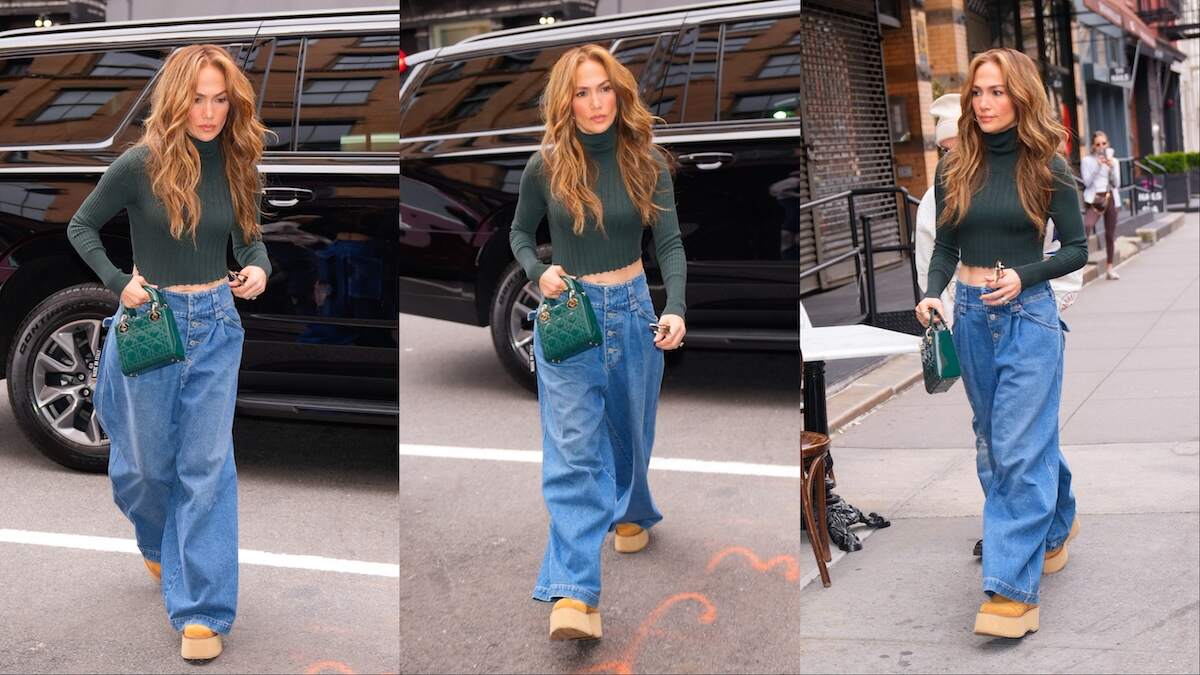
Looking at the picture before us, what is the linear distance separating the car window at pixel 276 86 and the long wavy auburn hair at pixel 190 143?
0.04 m

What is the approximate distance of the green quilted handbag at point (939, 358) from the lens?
1840 millimetres

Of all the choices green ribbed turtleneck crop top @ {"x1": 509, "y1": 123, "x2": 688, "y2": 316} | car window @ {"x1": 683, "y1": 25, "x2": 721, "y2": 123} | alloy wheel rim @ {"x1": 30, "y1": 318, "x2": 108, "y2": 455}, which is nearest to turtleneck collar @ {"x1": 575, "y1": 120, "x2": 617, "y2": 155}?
green ribbed turtleneck crop top @ {"x1": 509, "y1": 123, "x2": 688, "y2": 316}

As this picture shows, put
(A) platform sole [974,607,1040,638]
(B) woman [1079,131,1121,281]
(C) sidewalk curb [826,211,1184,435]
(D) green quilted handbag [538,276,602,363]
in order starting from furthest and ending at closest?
1. (C) sidewalk curb [826,211,1184,435]
2. (B) woman [1079,131,1121,281]
3. (A) platform sole [974,607,1040,638]
4. (D) green quilted handbag [538,276,602,363]

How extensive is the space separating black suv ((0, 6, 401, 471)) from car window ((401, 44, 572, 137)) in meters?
0.13

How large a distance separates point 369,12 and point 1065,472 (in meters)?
1.34

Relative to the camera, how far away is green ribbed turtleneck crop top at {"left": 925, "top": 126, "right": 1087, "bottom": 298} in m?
1.77

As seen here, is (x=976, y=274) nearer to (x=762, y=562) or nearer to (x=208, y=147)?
(x=762, y=562)

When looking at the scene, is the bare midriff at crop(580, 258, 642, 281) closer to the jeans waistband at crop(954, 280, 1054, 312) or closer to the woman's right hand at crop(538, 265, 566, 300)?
the woman's right hand at crop(538, 265, 566, 300)

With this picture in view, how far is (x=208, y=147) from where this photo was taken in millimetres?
1821

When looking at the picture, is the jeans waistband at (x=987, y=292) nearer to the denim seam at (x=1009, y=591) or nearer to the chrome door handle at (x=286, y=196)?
the denim seam at (x=1009, y=591)

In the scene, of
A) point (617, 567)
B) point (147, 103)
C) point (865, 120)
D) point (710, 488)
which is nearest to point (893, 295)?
point (865, 120)

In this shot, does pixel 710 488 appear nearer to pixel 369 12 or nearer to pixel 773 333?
pixel 773 333

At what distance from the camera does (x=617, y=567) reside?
186 cm

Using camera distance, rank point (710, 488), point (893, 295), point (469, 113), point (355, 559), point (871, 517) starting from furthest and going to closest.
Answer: point (871, 517) → point (355, 559) → point (893, 295) → point (710, 488) → point (469, 113)
